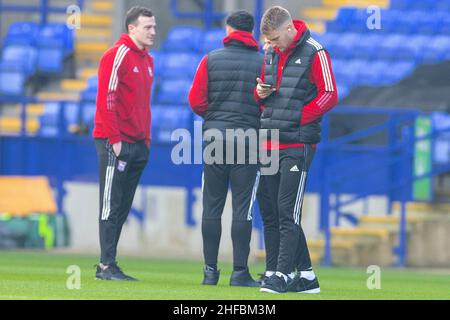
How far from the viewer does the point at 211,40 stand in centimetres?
1914

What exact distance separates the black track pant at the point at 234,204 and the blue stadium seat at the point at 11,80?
1020 centimetres

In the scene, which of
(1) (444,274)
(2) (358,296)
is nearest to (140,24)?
(2) (358,296)

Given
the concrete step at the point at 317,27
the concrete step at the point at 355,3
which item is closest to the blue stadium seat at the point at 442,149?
the concrete step at the point at 317,27

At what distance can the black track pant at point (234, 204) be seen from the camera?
9.22m

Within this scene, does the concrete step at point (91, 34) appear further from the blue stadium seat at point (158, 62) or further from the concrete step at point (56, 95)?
the blue stadium seat at point (158, 62)

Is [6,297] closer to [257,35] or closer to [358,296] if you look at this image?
[358,296]

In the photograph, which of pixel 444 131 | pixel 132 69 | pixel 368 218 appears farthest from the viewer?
pixel 368 218

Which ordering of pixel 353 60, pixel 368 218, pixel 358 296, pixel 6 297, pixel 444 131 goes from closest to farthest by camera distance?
pixel 6 297
pixel 358 296
pixel 444 131
pixel 368 218
pixel 353 60

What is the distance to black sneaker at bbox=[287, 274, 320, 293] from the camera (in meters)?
8.65

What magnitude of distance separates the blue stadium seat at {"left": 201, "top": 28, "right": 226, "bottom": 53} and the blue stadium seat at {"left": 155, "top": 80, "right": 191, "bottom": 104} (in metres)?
0.94

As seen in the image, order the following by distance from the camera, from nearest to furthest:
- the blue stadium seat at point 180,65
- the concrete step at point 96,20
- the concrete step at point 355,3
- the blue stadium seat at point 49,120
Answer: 1. the blue stadium seat at point 49,120
2. the blue stadium seat at point 180,65
3. the concrete step at point 355,3
4. the concrete step at point 96,20

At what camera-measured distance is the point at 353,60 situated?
60.5 feet

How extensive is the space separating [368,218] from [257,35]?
237 cm

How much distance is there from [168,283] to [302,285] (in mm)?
1188
